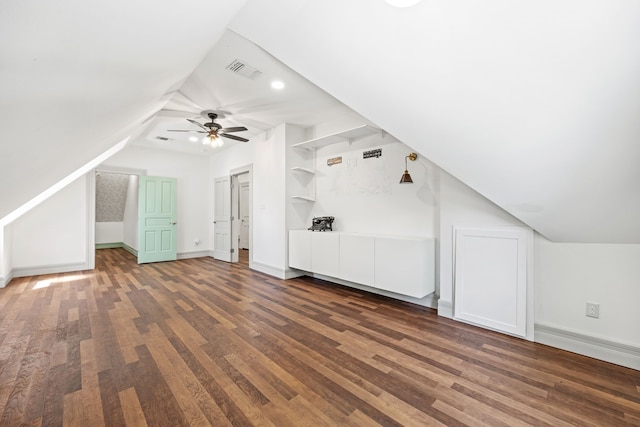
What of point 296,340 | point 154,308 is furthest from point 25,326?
point 296,340

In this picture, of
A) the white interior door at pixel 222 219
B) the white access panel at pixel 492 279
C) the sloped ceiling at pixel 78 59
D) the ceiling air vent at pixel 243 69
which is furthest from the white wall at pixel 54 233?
the white access panel at pixel 492 279

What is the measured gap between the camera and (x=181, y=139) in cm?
571

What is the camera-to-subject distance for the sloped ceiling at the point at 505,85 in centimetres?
110

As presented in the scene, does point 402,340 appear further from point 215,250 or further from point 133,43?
point 215,250

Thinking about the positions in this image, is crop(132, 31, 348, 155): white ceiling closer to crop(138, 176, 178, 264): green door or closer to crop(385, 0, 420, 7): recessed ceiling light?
crop(138, 176, 178, 264): green door

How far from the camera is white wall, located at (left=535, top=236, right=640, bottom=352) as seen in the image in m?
2.08

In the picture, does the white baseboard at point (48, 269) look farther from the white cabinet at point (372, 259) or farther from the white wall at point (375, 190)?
the white wall at point (375, 190)

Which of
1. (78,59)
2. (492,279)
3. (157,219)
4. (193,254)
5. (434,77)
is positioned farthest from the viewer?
(193,254)

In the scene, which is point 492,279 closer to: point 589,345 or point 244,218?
point 589,345

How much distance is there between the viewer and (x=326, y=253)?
4.13m

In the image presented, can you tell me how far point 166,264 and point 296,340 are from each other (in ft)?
16.1

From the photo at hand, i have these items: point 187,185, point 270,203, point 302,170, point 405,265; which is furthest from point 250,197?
point 405,265

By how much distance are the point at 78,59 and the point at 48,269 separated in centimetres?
615

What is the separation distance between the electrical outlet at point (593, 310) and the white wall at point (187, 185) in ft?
23.8
